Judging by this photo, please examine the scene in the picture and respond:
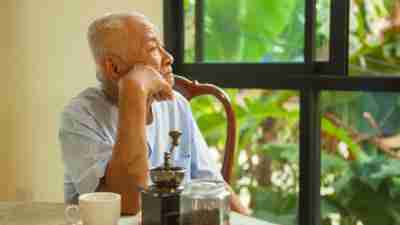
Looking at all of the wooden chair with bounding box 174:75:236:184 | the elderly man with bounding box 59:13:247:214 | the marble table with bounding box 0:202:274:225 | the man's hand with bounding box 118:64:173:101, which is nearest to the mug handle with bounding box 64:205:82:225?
the marble table with bounding box 0:202:274:225

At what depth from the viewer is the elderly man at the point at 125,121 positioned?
1490 millimetres

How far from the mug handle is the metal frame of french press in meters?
1.22

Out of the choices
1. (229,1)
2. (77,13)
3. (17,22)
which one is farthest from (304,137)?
(17,22)

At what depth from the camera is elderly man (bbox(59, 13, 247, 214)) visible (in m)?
1.49

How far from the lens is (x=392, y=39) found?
224cm

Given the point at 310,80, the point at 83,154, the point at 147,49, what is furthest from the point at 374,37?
the point at 83,154

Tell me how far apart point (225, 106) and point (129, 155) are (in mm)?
523

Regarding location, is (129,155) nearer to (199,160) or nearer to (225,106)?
(199,160)

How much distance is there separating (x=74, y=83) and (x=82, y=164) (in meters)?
1.14

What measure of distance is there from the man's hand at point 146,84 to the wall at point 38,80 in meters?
1.01

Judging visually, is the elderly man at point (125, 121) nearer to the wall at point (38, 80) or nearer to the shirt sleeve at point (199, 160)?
the shirt sleeve at point (199, 160)

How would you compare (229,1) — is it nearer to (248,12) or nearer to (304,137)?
(248,12)

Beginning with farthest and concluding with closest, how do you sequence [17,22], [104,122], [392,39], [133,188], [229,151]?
1. [17,22]
2. [392,39]
3. [229,151]
4. [104,122]
5. [133,188]

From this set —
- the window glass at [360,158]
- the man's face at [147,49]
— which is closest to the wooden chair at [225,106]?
the man's face at [147,49]
